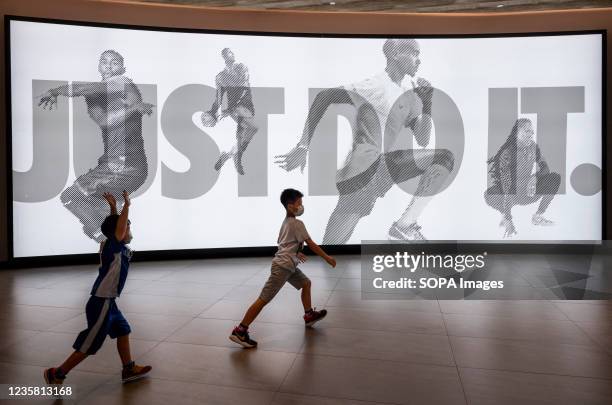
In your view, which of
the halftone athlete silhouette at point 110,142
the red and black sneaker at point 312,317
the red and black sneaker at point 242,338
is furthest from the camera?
the halftone athlete silhouette at point 110,142

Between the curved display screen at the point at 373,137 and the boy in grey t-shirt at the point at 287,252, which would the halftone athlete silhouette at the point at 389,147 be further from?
the boy in grey t-shirt at the point at 287,252

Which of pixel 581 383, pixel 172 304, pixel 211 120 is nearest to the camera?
pixel 581 383

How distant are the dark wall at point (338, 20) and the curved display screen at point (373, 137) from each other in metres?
0.34

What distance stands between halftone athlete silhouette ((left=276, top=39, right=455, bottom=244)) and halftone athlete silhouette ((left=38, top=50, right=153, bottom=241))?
11.5ft

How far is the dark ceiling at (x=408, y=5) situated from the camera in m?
8.12

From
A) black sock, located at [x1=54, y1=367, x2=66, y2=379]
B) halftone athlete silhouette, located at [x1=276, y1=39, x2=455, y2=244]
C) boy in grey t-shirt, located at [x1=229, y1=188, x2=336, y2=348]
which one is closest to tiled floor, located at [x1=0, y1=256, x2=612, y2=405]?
black sock, located at [x1=54, y1=367, x2=66, y2=379]

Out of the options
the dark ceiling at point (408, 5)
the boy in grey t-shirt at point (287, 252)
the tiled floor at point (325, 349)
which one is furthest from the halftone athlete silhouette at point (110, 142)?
the boy in grey t-shirt at point (287, 252)

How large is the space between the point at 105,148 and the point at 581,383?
722 cm

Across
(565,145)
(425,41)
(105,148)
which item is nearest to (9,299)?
(105,148)

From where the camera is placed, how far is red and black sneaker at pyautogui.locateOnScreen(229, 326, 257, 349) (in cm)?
392

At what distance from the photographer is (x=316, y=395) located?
307 cm

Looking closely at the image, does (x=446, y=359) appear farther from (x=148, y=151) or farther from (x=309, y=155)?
(x=148, y=151)

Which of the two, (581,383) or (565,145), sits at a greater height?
(565,145)

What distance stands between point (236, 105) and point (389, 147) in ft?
9.63
